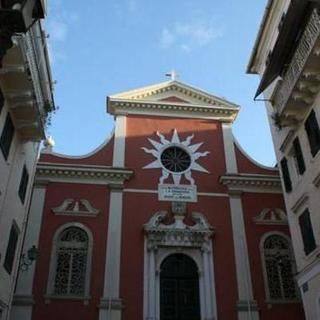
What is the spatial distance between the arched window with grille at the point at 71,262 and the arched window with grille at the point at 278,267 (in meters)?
7.11

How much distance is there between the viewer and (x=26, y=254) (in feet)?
56.4

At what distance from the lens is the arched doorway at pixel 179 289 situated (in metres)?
17.4

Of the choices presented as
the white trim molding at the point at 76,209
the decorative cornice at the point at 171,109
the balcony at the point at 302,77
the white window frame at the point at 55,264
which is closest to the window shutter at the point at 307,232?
the balcony at the point at 302,77

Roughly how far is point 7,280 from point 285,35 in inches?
464

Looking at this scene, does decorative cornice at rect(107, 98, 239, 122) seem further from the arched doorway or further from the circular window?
the arched doorway

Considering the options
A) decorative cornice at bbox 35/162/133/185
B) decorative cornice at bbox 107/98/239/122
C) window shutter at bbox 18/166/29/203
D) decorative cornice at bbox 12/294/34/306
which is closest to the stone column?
decorative cornice at bbox 35/162/133/185

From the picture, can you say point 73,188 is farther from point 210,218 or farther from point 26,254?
point 210,218

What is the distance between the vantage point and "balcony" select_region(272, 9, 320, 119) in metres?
12.6

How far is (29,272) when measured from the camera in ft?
55.7

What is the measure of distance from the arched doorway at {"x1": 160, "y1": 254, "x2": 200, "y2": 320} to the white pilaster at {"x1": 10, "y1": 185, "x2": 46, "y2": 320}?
4921 mm

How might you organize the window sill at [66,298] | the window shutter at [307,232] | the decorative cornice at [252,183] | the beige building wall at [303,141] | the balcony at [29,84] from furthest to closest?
1. the decorative cornice at [252,183]
2. the window sill at [66,298]
3. the window shutter at [307,232]
4. the beige building wall at [303,141]
5. the balcony at [29,84]

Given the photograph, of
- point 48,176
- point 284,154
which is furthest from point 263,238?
point 48,176

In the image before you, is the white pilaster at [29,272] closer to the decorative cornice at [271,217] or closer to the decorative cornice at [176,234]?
the decorative cornice at [176,234]

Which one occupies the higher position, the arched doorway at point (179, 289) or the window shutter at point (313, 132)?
the window shutter at point (313, 132)
